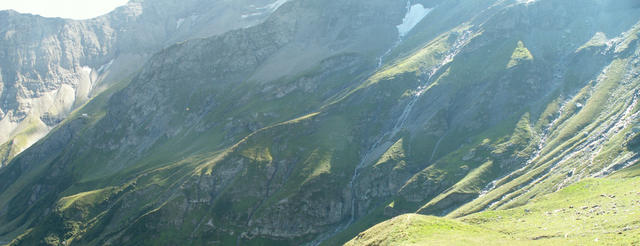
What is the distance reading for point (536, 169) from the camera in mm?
157000

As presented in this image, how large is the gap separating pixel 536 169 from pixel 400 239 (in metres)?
100

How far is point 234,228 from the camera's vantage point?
647 ft

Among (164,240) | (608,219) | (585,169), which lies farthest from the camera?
(164,240)

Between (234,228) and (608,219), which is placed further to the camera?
(234,228)

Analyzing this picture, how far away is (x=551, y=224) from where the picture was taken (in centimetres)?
8675

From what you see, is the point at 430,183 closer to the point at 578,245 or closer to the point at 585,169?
the point at 585,169

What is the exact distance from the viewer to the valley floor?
7125cm

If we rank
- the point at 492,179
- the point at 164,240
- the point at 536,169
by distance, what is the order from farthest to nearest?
Answer: the point at 164,240 → the point at 492,179 → the point at 536,169

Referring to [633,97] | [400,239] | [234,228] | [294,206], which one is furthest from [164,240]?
[633,97]

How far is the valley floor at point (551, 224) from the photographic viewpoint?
7125 centimetres

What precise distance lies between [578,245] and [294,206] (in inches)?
5671

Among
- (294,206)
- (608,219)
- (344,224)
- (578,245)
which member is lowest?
(344,224)

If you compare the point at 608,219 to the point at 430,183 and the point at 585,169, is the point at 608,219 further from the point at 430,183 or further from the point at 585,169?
the point at 430,183

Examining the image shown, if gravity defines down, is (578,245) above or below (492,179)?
above
